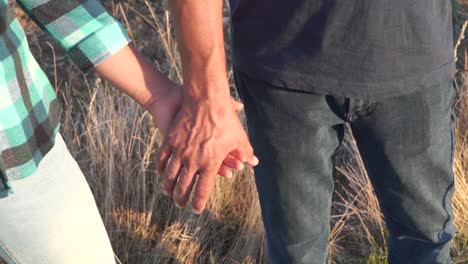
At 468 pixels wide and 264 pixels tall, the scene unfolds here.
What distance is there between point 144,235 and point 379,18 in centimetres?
127

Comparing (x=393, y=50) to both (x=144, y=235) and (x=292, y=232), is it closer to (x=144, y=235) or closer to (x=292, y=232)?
(x=292, y=232)

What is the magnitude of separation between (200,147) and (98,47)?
10.3 inches

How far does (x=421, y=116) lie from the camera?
1.47m

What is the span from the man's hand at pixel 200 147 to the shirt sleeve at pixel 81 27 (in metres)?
0.18

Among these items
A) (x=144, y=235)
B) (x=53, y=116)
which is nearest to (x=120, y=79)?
(x=53, y=116)

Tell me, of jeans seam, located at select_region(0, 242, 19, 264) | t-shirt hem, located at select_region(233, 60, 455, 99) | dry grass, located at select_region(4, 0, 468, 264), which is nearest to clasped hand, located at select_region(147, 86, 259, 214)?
t-shirt hem, located at select_region(233, 60, 455, 99)

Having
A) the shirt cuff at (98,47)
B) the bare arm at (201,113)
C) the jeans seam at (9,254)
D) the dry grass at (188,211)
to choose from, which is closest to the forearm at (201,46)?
the bare arm at (201,113)

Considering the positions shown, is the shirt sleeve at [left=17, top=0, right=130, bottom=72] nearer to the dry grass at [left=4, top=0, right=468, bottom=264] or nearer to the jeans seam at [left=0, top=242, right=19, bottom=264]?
the jeans seam at [left=0, top=242, right=19, bottom=264]

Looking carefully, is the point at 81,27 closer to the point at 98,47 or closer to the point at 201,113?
the point at 98,47

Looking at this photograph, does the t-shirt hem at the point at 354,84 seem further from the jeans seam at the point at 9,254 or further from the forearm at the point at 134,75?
the jeans seam at the point at 9,254

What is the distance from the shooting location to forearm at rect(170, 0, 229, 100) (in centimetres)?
127

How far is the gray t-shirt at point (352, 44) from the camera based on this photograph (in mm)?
1366

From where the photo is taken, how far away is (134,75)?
1351mm

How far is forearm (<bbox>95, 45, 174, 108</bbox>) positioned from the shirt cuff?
0.02 m
